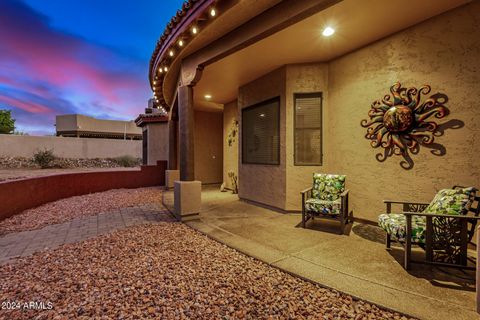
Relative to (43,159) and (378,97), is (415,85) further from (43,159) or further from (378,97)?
(43,159)

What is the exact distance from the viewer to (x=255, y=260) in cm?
253

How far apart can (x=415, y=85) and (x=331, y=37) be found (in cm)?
152

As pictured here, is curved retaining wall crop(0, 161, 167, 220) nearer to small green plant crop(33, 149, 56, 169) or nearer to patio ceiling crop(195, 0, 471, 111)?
patio ceiling crop(195, 0, 471, 111)

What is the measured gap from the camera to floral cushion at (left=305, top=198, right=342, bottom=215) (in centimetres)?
346

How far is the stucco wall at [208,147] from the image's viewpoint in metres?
9.32

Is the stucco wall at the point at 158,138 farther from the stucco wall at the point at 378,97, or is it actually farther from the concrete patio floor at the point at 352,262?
the concrete patio floor at the point at 352,262

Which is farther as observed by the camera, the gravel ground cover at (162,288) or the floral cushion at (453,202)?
the floral cushion at (453,202)

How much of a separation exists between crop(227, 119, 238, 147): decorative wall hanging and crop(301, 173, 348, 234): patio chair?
4028mm

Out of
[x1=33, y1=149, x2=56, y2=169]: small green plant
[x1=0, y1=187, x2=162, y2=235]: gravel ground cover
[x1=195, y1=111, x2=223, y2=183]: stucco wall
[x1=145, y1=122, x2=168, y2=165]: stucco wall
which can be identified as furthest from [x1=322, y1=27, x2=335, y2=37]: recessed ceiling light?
[x1=33, y1=149, x2=56, y2=169]: small green plant

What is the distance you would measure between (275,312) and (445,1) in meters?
4.18

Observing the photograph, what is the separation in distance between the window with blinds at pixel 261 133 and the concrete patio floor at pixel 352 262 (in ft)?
5.33

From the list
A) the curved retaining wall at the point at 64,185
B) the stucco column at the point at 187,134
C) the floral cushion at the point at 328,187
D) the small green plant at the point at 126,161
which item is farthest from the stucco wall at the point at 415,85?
the small green plant at the point at 126,161

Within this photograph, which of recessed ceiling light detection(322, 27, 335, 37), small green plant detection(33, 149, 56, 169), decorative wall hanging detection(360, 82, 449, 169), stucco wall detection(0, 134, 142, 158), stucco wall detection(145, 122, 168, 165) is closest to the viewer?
decorative wall hanging detection(360, 82, 449, 169)

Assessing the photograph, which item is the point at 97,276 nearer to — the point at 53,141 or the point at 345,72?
the point at 345,72
